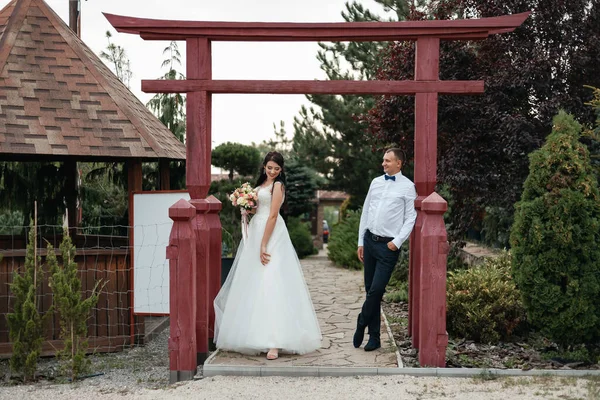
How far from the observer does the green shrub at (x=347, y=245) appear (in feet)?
54.5

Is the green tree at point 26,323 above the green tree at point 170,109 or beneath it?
beneath

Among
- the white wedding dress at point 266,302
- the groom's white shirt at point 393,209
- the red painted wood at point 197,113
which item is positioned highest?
the red painted wood at point 197,113

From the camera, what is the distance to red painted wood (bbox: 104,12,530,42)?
6652 mm

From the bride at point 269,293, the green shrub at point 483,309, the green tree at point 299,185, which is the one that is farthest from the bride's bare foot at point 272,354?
the green tree at point 299,185

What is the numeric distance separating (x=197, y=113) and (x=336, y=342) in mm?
2857

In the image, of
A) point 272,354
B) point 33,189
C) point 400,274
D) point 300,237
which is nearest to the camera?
point 272,354

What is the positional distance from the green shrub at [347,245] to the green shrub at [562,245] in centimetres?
972

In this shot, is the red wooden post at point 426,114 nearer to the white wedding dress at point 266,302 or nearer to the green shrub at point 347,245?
the white wedding dress at point 266,302

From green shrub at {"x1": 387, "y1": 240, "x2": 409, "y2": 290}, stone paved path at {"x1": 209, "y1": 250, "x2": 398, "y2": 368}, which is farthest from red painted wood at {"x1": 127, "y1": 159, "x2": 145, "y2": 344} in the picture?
green shrub at {"x1": 387, "y1": 240, "x2": 409, "y2": 290}

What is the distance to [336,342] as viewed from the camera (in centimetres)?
730

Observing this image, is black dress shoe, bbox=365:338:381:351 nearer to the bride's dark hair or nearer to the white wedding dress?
the white wedding dress

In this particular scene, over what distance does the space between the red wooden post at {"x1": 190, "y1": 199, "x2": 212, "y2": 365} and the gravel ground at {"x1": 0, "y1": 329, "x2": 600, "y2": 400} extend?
0.50 meters

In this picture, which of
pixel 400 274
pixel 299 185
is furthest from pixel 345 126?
pixel 400 274

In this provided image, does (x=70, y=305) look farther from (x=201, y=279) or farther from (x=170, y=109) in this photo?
(x=170, y=109)
